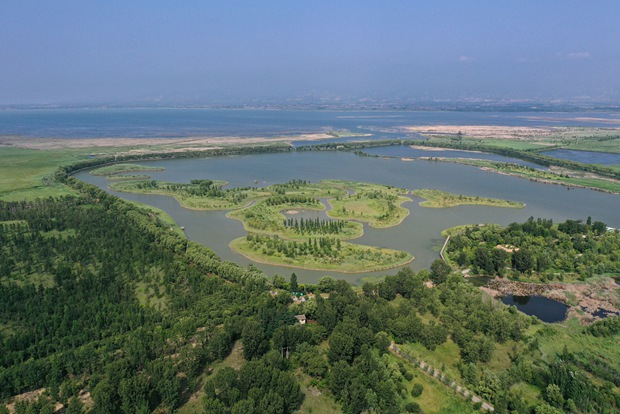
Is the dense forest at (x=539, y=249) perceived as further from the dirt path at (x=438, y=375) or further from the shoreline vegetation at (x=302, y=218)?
the dirt path at (x=438, y=375)

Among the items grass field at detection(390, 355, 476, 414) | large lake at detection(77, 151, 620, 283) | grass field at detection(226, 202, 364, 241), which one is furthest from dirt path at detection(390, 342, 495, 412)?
grass field at detection(226, 202, 364, 241)

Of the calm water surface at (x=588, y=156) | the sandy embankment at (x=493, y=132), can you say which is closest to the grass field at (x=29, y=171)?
the calm water surface at (x=588, y=156)

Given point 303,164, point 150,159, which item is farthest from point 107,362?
point 150,159

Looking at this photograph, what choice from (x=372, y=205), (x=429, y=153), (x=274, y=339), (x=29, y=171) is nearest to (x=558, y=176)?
(x=429, y=153)

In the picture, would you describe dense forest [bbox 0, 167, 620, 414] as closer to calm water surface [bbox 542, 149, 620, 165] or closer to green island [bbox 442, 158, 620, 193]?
green island [bbox 442, 158, 620, 193]

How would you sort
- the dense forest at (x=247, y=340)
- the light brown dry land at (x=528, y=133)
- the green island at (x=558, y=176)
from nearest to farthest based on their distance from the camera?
the dense forest at (x=247, y=340) < the green island at (x=558, y=176) < the light brown dry land at (x=528, y=133)

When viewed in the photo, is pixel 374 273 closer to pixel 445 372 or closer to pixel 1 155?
pixel 445 372
